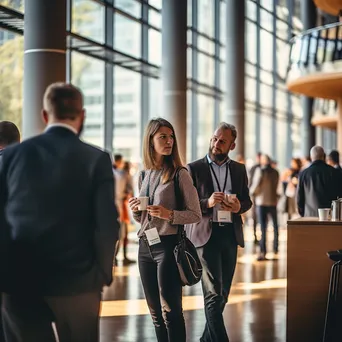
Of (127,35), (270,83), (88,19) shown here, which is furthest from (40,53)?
(270,83)

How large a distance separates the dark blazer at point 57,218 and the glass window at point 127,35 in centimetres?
1310

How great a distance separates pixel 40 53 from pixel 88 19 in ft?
18.6

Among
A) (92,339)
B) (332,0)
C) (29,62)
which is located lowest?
(92,339)

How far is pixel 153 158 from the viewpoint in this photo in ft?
17.5

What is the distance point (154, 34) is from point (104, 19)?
265 cm

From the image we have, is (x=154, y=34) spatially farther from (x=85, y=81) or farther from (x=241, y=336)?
(x=241, y=336)

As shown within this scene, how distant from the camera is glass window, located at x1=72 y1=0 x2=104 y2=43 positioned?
14.5 metres

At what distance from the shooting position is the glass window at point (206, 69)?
21.6m

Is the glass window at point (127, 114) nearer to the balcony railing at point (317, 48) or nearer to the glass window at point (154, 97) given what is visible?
the glass window at point (154, 97)

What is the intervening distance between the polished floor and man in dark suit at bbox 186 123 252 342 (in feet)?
2.51

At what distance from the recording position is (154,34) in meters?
18.2

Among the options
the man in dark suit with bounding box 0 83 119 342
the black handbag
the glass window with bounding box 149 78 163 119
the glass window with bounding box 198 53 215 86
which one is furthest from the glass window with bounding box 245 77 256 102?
the man in dark suit with bounding box 0 83 119 342

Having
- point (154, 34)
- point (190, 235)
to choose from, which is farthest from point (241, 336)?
point (154, 34)

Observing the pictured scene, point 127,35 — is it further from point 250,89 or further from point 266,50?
point 266,50
